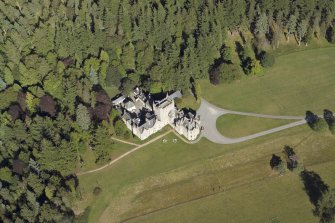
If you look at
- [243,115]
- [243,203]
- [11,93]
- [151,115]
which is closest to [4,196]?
[11,93]

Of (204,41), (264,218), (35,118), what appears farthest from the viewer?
(204,41)

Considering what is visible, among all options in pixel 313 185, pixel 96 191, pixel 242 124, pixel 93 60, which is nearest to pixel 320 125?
pixel 313 185

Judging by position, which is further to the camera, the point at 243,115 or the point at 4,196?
the point at 243,115

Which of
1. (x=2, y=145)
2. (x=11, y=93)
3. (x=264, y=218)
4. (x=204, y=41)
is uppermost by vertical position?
(x=204, y=41)

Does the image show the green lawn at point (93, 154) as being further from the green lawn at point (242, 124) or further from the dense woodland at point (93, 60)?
the green lawn at point (242, 124)

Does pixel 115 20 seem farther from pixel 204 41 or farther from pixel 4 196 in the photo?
pixel 4 196

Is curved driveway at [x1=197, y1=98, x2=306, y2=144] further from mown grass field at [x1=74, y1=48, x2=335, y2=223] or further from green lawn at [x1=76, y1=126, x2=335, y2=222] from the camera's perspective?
green lawn at [x1=76, y1=126, x2=335, y2=222]

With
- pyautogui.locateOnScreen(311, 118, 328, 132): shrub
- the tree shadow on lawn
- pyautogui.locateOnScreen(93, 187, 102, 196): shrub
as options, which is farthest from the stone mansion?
pyautogui.locateOnScreen(311, 118, 328, 132): shrub
